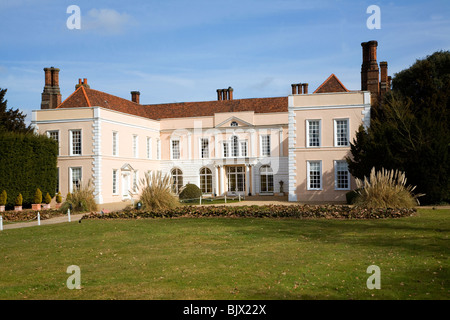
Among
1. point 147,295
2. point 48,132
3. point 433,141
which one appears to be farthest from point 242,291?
point 48,132

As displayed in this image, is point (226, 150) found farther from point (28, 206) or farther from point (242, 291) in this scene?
point (242, 291)

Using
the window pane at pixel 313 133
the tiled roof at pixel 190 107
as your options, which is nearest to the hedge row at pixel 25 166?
the tiled roof at pixel 190 107

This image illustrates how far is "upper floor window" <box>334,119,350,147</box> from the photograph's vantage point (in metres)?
29.3

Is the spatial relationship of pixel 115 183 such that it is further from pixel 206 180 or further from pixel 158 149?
pixel 206 180

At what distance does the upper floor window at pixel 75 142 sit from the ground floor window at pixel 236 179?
11.8 m

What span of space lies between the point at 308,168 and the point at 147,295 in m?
23.9

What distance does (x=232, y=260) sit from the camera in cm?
877

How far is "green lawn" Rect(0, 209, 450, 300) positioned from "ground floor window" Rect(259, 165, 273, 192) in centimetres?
2166

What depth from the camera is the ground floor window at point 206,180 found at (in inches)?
1502

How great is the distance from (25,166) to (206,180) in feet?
48.8

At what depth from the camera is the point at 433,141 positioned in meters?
22.3

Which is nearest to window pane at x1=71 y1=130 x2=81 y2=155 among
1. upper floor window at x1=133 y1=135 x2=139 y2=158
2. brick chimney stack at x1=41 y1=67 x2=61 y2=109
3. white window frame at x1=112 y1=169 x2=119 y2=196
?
white window frame at x1=112 y1=169 x2=119 y2=196

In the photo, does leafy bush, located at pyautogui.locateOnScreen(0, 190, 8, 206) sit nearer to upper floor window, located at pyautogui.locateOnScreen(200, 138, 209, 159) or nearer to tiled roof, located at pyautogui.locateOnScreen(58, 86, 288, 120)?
tiled roof, located at pyautogui.locateOnScreen(58, 86, 288, 120)
